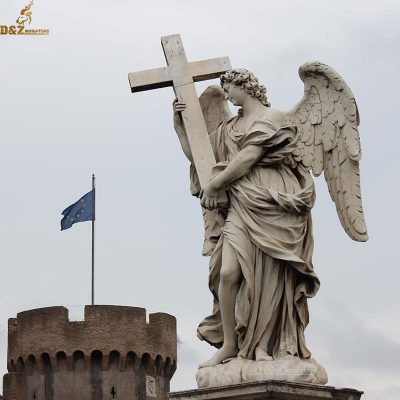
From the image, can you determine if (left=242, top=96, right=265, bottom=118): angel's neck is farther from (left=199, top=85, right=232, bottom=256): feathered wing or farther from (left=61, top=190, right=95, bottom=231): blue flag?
(left=61, top=190, right=95, bottom=231): blue flag

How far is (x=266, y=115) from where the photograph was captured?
10.6 meters

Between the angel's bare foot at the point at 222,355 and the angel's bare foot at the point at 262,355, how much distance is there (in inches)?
8.7

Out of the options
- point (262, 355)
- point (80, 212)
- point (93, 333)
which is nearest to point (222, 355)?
point (262, 355)

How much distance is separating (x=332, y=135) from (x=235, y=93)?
81cm

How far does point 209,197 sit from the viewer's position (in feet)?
A: 34.5

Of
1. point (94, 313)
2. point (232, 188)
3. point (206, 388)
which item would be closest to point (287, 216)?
point (232, 188)

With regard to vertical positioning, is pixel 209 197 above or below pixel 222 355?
above

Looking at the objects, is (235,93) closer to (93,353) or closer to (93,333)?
(93,333)

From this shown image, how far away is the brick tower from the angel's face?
4863 cm

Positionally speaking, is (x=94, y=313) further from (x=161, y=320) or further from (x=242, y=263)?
(x=242, y=263)

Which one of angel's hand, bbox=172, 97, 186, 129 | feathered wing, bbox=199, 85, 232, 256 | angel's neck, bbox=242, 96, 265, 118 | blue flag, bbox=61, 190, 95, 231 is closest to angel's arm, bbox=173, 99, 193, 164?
angel's hand, bbox=172, 97, 186, 129

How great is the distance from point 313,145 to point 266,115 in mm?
486

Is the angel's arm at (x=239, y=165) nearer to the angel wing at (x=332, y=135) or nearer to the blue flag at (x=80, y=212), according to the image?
the angel wing at (x=332, y=135)

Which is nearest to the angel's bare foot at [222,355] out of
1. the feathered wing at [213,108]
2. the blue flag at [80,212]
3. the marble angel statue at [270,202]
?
the marble angel statue at [270,202]
